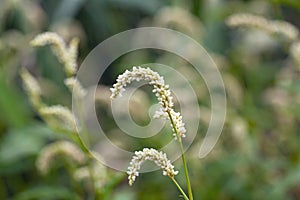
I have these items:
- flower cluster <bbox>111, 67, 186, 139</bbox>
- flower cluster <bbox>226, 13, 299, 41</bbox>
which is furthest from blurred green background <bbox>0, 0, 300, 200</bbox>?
flower cluster <bbox>111, 67, 186, 139</bbox>

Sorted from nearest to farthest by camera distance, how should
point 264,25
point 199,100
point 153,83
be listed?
1. point 153,83
2. point 264,25
3. point 199,100

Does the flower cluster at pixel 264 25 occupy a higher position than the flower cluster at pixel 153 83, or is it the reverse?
the flower cluster at pixel 264 25

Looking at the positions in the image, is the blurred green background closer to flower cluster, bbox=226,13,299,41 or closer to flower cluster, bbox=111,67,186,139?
flower cluster, bbox=226,13,299,41

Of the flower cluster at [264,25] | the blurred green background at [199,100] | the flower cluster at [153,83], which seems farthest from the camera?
the blurred green background at [199,100]

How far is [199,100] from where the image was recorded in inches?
83.1

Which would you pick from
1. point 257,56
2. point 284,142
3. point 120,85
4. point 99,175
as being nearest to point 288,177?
point 284,142

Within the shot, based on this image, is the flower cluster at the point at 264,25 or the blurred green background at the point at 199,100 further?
the blurred green background at the point at 199,100

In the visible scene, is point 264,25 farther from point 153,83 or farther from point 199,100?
point 153,83

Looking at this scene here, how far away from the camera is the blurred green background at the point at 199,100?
5.96 ft

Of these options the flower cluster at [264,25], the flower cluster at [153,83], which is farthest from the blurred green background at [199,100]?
the flower cluster at [153,83]

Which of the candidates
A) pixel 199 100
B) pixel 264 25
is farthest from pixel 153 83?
pixel 199 100

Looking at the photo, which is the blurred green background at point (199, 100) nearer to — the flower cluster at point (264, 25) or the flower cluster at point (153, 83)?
the flower cluster at point (264, 25)

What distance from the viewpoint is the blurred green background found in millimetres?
1817

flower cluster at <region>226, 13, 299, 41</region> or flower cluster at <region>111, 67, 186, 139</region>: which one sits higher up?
flower cluster at <region>226, 13, 299, 41</region>
